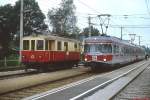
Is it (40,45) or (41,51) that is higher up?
(40,45)

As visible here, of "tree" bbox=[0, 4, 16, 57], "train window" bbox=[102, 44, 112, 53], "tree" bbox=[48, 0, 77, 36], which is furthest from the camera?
"tree" bbox=[48, 0, 77, 36]

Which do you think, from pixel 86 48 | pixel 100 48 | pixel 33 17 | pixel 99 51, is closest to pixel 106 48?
pixel 100 48

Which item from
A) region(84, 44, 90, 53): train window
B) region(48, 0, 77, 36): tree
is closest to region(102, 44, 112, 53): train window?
region(84, 44, 90, 53): train window

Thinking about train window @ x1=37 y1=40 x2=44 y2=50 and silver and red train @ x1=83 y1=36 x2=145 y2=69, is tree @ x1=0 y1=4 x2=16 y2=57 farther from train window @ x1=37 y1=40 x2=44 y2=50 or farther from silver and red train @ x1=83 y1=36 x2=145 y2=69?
silver and red train @ x1=83 y1=36 x2=145 y2=69

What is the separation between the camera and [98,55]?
105 feet

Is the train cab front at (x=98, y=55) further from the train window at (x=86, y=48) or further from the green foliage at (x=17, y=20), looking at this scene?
the green foliage at (x=17, y=20)

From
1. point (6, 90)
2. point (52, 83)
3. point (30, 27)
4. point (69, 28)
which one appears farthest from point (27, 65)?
point (69, 28)

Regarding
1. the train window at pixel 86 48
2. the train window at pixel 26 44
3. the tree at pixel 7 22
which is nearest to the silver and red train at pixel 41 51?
the train window at pixel 26 44

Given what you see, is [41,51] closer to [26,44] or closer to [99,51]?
[26,44]

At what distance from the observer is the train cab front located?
31.7 m

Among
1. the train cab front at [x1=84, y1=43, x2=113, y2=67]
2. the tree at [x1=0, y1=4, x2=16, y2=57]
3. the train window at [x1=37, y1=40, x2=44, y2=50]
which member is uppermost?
the tree at [x1=0, y1=4, x2=16, y2=57]

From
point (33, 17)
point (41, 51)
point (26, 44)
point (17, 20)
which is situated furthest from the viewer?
point (33, 17)

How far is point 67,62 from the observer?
36719 mm

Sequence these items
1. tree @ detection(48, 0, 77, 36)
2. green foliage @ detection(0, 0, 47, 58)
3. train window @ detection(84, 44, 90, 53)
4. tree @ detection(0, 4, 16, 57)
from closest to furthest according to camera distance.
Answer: train window @ detection(84, 44, 90, 53) < tree @ detection(0, 4, 16, 57) < green foliage @ detection(0, 0, 47, 58) < tree @ detection(48, 0, 77, 36)
